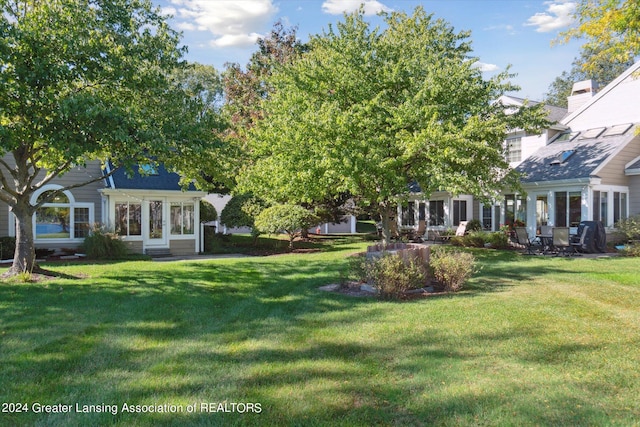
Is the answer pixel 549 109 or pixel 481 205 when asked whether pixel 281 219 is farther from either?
pixel 549 109

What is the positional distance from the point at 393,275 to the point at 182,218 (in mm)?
12913

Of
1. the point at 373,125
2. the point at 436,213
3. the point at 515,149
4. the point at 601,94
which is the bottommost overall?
the point at 436,213

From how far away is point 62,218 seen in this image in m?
17.4

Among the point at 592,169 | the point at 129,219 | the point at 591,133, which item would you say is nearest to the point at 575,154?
the point at 591,133

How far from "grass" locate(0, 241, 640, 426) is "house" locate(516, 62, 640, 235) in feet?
31.0

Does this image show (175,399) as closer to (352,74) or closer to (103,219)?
(352,74)

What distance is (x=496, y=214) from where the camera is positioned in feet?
72.0

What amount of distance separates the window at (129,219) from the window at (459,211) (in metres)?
15.1

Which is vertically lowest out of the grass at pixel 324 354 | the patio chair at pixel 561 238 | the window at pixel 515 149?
the grass at pixel 324 354

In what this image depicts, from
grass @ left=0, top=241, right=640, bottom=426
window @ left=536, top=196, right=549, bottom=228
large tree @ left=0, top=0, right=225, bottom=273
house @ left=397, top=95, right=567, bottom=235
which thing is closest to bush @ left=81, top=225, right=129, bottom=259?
large tree @ left=0, top=0, right=225, bottom=273

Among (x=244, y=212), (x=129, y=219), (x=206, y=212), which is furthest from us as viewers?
(x=206, y=212)

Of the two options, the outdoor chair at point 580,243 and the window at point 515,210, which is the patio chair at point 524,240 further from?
the window at point 515,210

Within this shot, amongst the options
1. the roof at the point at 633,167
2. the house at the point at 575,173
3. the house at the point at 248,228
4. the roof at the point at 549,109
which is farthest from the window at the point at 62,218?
the roof at the point at 633,167

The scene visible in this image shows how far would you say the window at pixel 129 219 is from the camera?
17.8m
